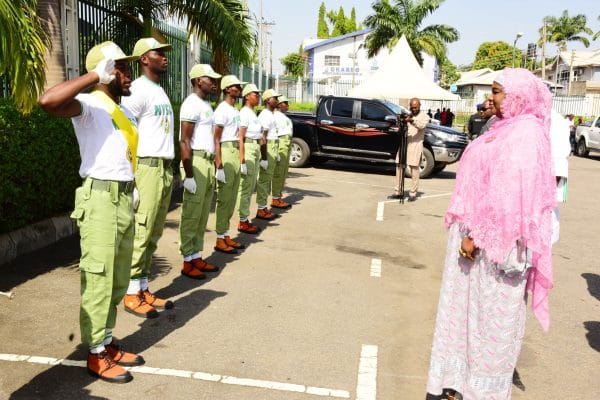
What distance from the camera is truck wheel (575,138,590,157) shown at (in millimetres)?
23761

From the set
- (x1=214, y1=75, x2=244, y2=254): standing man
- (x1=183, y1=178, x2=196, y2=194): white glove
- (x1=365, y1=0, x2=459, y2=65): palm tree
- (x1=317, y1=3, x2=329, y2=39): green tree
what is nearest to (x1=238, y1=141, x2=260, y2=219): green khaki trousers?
(x1=214, y1=75, x2=244, y2=254): standing man

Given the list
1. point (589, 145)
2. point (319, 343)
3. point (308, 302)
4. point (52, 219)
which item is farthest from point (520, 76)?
point (589, 145)

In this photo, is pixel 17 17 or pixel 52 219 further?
pixel 52 219

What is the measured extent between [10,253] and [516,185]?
16.2 ft

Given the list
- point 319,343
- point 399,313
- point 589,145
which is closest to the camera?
point 319,343

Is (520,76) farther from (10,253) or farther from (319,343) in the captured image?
(10,253)

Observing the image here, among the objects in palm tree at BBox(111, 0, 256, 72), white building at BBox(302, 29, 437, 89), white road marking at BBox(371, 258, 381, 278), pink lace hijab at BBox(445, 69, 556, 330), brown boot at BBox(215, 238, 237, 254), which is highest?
white building at BBox(302, 29, 437, 89)

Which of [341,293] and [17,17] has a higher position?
[17,17]

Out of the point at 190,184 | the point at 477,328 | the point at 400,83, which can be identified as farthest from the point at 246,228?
the point at 400,83

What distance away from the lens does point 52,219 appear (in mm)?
6852

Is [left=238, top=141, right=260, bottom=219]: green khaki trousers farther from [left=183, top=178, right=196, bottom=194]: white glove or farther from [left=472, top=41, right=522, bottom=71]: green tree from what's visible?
[left=472, top=41, right=522, bottom=71]: green tree

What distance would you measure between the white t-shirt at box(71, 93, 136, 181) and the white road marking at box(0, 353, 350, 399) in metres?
1.28

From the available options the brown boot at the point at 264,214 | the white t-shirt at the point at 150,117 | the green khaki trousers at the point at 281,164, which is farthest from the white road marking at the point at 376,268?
the green khaki trousers at the point at 281,164

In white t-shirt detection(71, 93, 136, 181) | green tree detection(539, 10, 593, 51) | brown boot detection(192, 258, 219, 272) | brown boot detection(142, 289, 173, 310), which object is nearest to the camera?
white t-shirt detection(71, 93, 136, 181)
